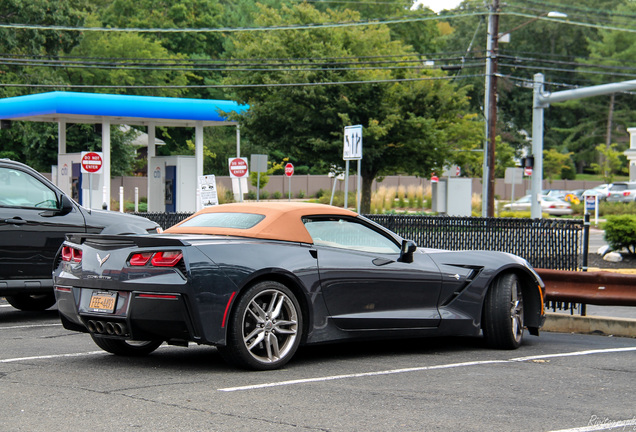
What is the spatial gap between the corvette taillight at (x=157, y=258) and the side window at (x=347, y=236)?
57.1 inches

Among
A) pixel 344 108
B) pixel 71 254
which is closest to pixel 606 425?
pixel 71 254

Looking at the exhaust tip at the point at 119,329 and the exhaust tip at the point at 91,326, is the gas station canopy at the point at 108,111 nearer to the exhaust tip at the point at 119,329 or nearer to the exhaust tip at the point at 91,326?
the exhaust tip at the point at 91,326

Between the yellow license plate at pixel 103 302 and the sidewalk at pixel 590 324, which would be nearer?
the yellow license plate at pixel 103 302

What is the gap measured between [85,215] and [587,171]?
3873 inches

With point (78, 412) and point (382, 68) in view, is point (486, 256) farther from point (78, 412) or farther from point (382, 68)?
point (382, 68)

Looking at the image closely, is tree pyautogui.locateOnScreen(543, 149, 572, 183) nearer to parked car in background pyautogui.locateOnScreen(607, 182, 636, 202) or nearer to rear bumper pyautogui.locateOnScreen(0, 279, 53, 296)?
parked car in background pyautogui.locateOnScreen(607, 182, 636, 202)

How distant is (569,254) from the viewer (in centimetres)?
1348

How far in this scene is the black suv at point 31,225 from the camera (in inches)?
415

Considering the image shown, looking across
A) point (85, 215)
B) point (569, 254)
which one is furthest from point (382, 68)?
point (85, 215)

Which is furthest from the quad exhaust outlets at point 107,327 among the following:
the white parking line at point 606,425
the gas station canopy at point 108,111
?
the gas station canopy at point 108,111

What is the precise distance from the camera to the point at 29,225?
1070 cm

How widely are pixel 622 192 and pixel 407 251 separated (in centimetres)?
5693

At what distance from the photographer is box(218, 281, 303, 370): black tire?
23.1ft

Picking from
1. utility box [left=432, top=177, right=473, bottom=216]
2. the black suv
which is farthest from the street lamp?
the black suv
